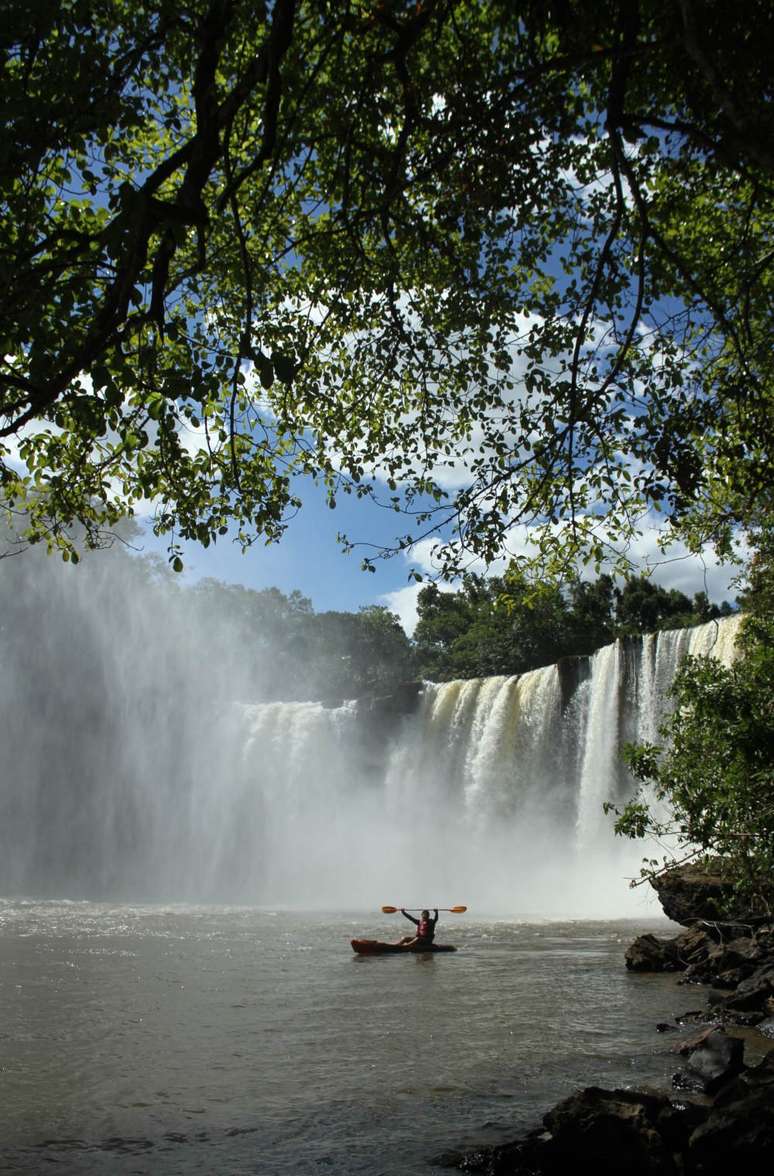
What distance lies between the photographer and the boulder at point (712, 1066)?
7.00m

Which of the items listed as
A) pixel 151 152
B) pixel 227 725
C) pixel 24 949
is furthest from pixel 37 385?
pixel 227 725

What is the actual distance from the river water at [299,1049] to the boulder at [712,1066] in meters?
0.34

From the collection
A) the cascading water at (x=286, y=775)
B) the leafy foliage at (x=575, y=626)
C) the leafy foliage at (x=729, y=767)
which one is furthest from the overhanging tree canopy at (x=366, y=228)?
the leafy foliage at (x=575, y=626)

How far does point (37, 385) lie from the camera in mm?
5219

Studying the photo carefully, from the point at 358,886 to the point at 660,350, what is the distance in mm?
26296

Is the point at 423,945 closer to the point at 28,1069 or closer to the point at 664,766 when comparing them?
the point at 664,766

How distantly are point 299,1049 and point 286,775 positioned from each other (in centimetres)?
2569

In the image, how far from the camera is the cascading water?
26.0 m

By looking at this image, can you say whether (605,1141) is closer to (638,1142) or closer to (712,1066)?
(638,1142)

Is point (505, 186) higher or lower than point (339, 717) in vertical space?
higher

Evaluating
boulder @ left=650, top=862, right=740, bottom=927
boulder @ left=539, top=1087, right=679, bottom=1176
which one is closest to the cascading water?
boulder @ left=650, top=862, right=740, bottom=927

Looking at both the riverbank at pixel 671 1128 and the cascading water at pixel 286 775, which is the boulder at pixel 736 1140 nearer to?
the riverbank at pixel 671 1128

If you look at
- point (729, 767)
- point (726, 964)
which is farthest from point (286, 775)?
point (729, 767)

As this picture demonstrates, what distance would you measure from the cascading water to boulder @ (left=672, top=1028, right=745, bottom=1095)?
1527 centimetres
